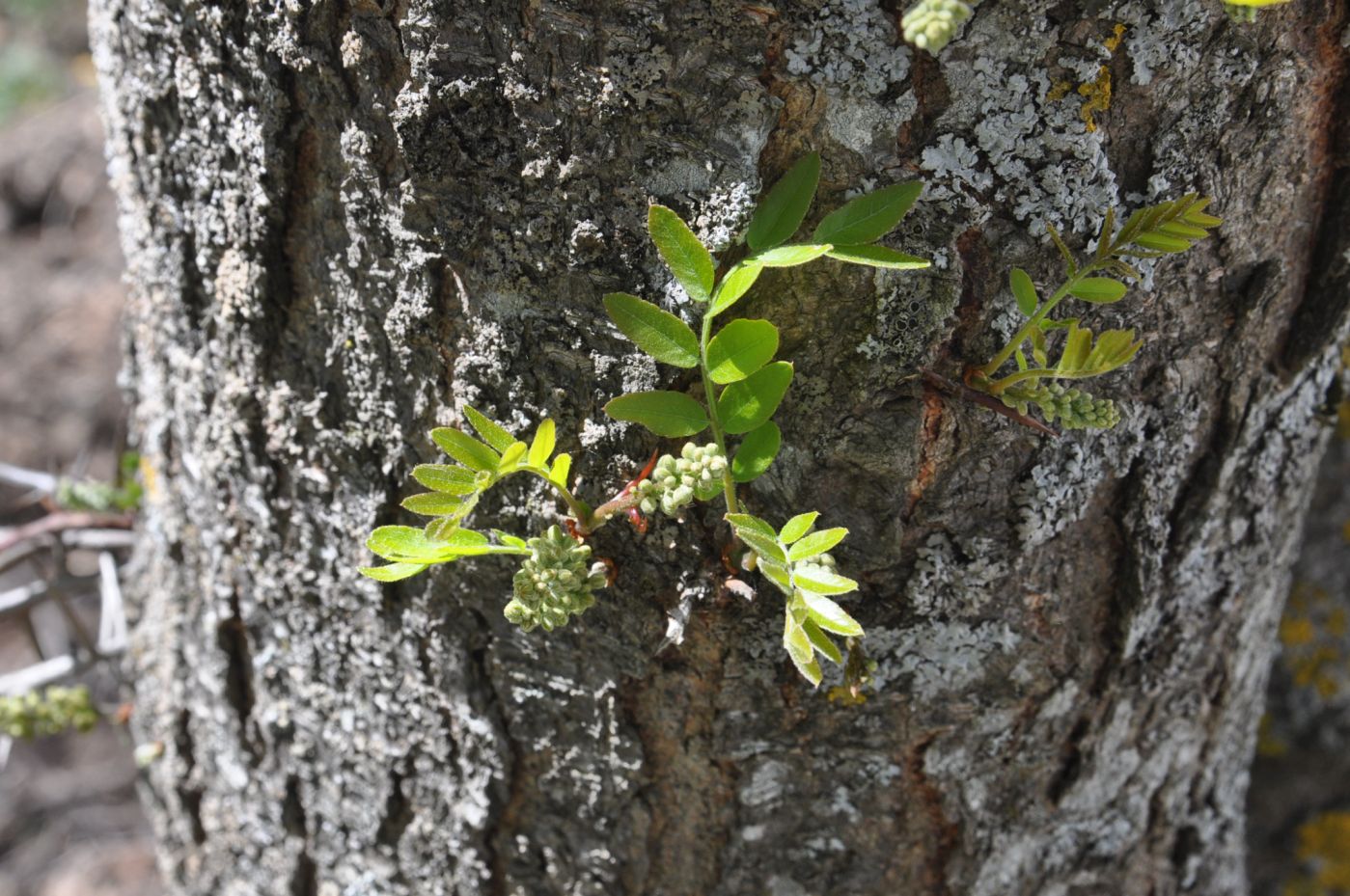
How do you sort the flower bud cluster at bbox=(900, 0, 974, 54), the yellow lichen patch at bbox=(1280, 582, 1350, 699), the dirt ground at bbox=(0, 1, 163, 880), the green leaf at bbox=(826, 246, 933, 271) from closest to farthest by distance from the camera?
the flower bud cluster at bbox=(900, 0, 974, 54)
the green leaf at bbox=(826, 246, 933, 271)
the yellow lichen patch at bbox=(1280, 582, 1350, 699)
the dirt ground at bbox=(0, 1, 163, 880)

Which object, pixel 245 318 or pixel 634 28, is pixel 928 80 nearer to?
pixel 634 28

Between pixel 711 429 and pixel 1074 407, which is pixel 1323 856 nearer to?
pixel 1074 407

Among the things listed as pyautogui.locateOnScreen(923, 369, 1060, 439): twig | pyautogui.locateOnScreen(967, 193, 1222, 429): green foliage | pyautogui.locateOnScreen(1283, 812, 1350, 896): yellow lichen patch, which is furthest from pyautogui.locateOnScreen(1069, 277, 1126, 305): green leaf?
pyautogui.locateOnScreen(1283, 812, 1350, 896): yellow lichen patch

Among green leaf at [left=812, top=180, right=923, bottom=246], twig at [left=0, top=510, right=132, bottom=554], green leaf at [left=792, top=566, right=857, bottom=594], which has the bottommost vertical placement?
green leaf at [left=792, top=566, right=857, bottom=594]

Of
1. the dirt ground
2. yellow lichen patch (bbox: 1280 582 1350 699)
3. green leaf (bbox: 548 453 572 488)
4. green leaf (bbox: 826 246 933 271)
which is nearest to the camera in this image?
green leaf (bbox: 826 246 933 271)

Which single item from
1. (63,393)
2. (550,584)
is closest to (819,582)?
(550,584)

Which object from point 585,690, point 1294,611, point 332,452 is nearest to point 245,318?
point 332,452

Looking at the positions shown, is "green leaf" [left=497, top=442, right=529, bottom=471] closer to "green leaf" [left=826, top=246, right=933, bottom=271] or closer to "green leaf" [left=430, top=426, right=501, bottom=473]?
"green leaf" [left=430, top=426, right=501, bottom=473]
